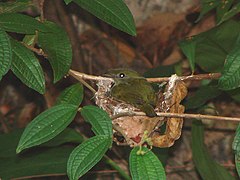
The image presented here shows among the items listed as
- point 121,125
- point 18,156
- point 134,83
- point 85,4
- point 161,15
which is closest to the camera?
point 85,4

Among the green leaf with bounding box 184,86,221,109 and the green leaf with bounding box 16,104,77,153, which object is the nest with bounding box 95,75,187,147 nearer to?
the green leaf with bounding box 16,104,77,153

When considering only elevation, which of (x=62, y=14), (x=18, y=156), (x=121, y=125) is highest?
(x=62, y=14)

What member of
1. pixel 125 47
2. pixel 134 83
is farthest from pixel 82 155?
pixel 125 47

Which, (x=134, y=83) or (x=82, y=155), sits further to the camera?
(x=134, y=83)

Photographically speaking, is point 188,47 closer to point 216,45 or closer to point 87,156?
point 216,45

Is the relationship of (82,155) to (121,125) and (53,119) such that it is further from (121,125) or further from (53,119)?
(121,125)

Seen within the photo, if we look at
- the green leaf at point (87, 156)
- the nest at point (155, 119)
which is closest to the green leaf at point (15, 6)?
the nest at point (155, 119)

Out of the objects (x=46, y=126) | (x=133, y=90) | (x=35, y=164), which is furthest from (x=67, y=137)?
(x=46, y=126)
